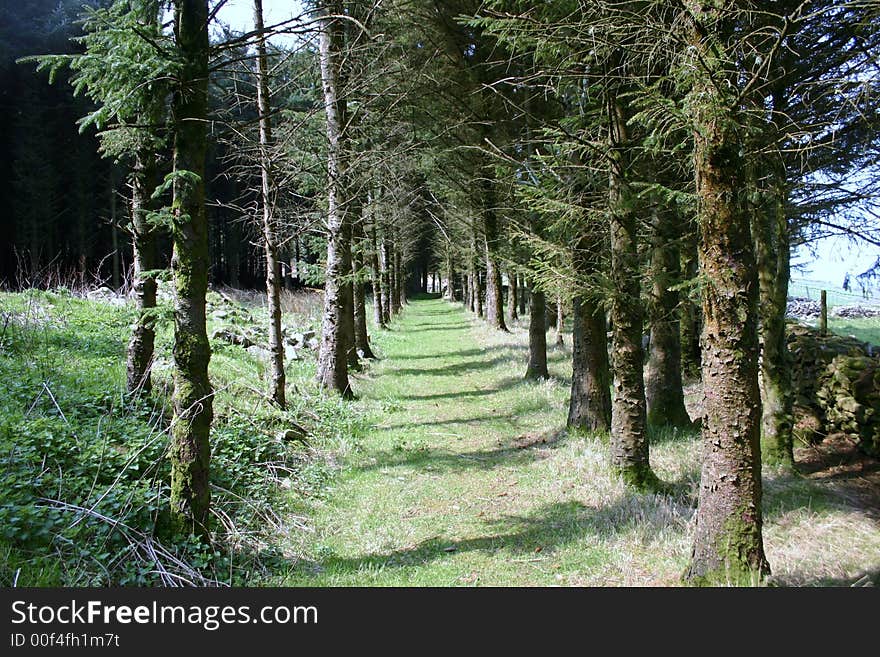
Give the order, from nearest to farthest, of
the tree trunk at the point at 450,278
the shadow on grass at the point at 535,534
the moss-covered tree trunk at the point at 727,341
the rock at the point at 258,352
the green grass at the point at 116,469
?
the moss-covered tree trunk at the point at 727,341 < the green grass at the point at 116,469 < the shadow on grass at the point at 535,534 < the rock at the point at 258,352 < the tree trunk at the point at 450,278

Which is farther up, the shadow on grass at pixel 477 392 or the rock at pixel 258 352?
the rock at pixel 258 352

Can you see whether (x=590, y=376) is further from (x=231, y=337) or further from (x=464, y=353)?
(x=464, y=353)

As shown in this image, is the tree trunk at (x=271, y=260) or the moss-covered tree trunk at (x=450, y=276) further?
the moss-covered tree trunk at (x=450, y=276)

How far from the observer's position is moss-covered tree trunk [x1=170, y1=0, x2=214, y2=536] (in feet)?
13.8

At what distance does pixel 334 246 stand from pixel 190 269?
592 centimetres

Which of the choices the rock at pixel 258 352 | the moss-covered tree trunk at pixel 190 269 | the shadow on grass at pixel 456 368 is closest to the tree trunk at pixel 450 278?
the shadow on grass at pixel 456 368

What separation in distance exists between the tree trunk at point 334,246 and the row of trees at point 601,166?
0.05 meters

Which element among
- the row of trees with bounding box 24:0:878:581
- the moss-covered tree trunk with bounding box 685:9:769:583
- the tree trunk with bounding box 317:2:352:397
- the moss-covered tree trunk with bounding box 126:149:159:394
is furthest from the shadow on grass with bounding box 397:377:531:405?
the moss-covered tree trunk with bounding box 685:9:769:583

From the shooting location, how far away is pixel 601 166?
6.58m

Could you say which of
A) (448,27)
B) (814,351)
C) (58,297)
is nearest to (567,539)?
(814,351)

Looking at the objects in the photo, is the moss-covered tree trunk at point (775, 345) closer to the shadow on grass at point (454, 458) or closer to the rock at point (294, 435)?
the shadow on grass at point (454, 458)

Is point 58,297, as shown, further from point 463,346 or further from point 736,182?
point 736,182

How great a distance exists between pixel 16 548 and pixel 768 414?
845cm

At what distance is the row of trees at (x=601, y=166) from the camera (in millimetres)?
3740
